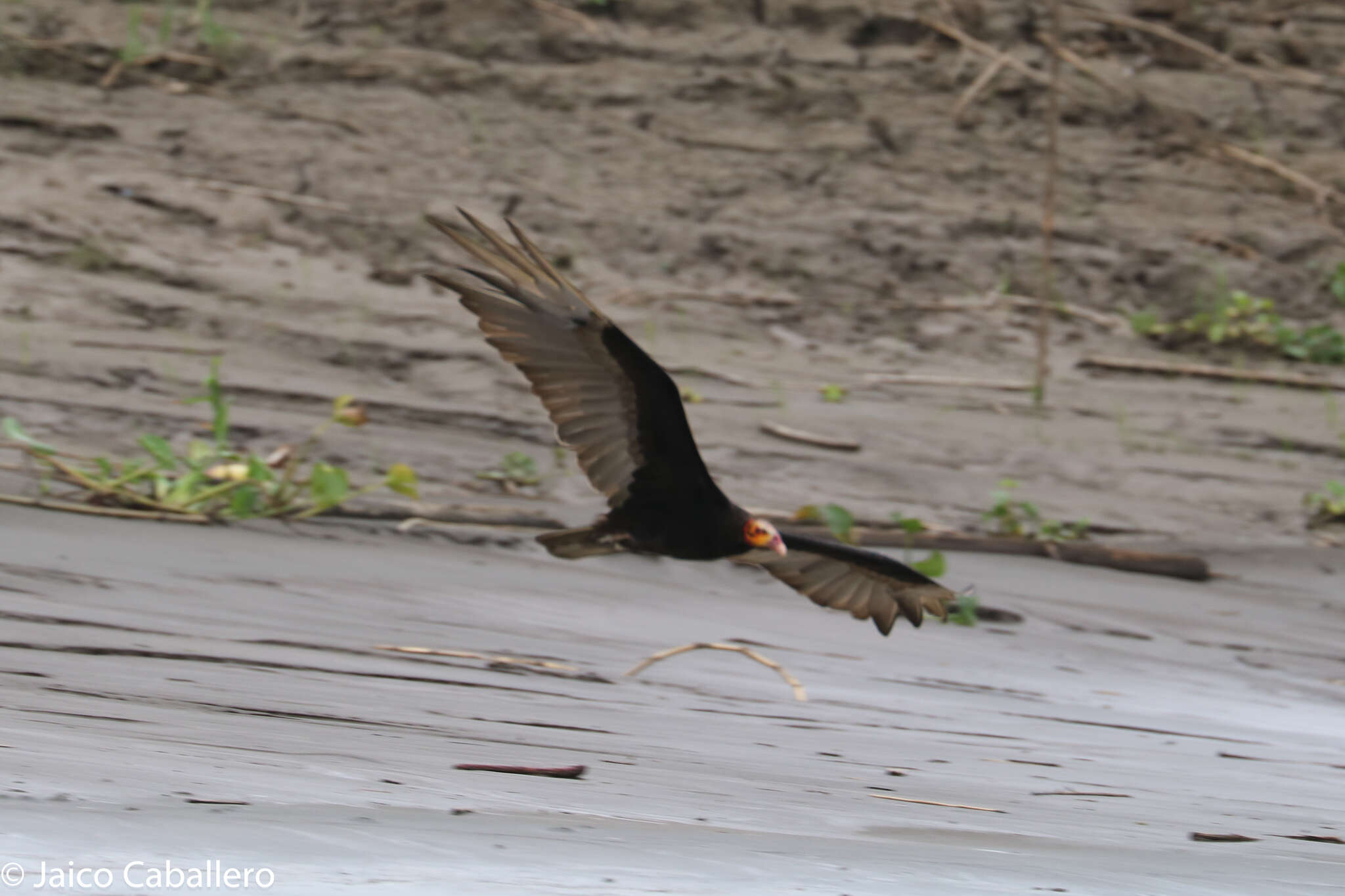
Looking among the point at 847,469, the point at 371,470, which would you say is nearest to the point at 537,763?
the point at 371,470

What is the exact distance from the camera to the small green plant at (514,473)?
5.72 metres

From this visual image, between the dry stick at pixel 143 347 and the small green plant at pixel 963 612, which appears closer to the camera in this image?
the small green plant at pixel 963 612

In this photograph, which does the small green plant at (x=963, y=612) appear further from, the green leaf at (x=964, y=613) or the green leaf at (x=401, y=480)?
the green leaf at (x=401, y=480)

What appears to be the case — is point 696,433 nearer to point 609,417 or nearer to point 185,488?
point 185,488

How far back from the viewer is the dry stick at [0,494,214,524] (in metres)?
4.23

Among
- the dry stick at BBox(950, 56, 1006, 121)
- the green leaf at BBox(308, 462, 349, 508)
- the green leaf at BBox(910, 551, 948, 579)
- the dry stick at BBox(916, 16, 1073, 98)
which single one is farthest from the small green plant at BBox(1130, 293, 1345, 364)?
the green leaf at BBox(308, 462, 349, 508)

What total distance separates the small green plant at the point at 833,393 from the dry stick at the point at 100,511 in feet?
11.4

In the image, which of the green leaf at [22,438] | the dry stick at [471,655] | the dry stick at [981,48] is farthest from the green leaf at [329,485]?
the dry stick at [981,48]

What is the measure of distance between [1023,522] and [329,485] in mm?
2982

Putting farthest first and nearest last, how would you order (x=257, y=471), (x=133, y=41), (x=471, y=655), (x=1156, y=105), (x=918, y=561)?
(x=1156, y=105) < (x=133, y=41) < (x=918, y=561) < (x=257, y=471) < (x=471, y=655)

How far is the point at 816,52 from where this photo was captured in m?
9.96

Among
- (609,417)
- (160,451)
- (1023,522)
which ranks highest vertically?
(609,417)

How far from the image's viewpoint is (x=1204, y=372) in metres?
8.20

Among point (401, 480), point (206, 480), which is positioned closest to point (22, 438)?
point (206, 480)
